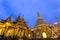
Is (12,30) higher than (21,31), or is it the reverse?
(12,30)

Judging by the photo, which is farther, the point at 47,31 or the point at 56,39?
the point at 47,31

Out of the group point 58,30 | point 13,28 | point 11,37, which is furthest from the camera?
point 58,30

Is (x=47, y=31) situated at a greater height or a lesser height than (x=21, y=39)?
greater

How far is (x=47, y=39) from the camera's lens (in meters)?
17.6

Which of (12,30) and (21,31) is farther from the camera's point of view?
(21,31)

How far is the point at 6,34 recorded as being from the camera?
17.6 m

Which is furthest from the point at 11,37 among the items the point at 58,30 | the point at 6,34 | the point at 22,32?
the point at 58,30

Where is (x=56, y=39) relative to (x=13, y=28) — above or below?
below

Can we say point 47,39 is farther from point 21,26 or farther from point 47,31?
point 21,26

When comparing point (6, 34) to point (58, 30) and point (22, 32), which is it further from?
point (58, 30)

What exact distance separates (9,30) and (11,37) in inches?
53.7

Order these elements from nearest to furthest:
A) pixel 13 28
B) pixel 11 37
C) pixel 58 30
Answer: pixel 11 37, pixel 13 28, pixel 58 30

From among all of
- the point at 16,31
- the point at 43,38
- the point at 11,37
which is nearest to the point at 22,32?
the point at 16,31

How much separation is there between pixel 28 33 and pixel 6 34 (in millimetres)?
3432
